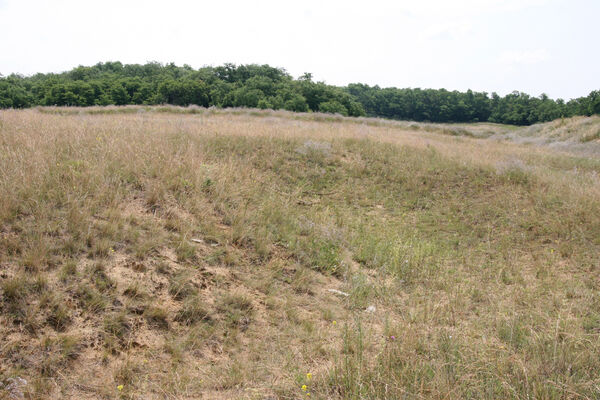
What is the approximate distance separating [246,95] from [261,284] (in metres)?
46.0

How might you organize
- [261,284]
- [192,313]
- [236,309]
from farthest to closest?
1. [261,284]
2. [236,309]
3. [192,313]

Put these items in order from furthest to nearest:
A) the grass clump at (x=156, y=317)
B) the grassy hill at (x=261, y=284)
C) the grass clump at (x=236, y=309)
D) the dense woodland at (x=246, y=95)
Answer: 1. the dense woodland at (x=246, y=95)
2. the grass clump at (x=236, y=309)
3. the grass clump at (x=156, y=317)
4. the grassy hill at (x=261, y=284)

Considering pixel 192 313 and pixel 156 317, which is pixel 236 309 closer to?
pixel 192 313

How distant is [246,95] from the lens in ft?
156

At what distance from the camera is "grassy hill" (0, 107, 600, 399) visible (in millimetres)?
3152

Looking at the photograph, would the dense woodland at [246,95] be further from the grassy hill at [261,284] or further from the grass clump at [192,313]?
the grass clump at [192,313]

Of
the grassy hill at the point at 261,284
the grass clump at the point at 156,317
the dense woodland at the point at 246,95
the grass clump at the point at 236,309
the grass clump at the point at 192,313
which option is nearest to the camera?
the grassy hill at the point at 261,284

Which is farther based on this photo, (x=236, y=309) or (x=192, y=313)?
(x=236, y=309)

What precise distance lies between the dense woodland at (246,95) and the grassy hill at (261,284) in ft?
130

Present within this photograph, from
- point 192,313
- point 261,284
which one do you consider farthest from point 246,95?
point 192,313

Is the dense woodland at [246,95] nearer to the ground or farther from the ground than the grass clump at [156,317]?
farther from the ground

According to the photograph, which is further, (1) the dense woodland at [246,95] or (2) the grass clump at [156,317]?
(1) the dense woodland at [246,95]

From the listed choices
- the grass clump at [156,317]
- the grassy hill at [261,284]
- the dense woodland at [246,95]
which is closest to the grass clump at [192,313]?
the grassy hill at [261,284]

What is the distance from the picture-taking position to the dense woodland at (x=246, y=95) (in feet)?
146
